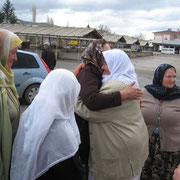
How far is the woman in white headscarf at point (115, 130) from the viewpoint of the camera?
2066 mm

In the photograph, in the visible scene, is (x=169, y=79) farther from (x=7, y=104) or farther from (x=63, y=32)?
(x=63, y=32)

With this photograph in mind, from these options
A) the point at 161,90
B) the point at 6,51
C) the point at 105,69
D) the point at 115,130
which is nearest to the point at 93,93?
the point at 105,69

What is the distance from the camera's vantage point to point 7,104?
6.15ft

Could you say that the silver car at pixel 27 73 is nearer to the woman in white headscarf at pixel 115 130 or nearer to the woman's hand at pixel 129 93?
the woman in white headscarf at pixel 115 130

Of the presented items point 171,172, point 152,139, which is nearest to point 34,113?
point 152,139

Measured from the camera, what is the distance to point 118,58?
211 cm

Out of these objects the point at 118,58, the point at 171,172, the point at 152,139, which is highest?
the point at 118,58

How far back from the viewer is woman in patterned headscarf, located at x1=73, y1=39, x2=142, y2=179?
6.48 ft

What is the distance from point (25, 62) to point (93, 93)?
542 cm

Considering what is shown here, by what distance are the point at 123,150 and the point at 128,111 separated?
39cm

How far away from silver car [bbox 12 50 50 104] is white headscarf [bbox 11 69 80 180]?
5441 millimetres

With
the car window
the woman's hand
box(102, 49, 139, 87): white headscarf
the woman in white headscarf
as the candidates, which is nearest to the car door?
the car window

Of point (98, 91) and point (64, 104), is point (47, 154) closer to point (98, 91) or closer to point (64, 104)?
point (64, 104)

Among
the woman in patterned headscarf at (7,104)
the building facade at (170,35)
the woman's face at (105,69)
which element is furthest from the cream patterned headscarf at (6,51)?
the building facade at (170,35)
